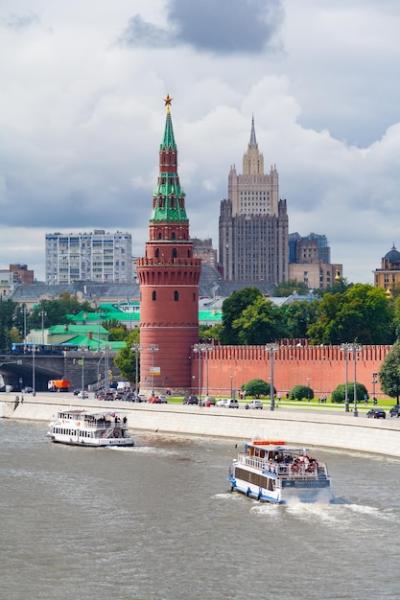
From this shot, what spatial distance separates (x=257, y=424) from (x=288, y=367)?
35058mm

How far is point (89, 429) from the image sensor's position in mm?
114250

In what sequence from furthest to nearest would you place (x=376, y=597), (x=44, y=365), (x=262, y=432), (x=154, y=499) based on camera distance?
(x=44, y=365)
(x=262, y=432)
(x=154, y=499)
(x=376, y=597)

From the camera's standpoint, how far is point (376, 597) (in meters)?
61.0

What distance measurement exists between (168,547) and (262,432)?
143 feet

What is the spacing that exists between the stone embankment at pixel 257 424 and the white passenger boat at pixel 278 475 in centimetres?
1470

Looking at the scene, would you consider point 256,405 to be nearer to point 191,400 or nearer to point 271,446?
point 191,400

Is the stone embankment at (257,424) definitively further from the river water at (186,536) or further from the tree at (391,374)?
the tree at (391,374)

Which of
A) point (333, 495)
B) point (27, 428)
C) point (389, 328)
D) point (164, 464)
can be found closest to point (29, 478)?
point (164, 464)

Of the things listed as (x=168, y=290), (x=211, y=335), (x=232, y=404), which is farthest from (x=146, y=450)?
(x=211, y=335)

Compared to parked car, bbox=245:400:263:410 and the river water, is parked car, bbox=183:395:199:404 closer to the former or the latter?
parked car, bbox=245:400:263:410

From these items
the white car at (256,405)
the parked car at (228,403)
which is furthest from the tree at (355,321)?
the white car at (256,405)

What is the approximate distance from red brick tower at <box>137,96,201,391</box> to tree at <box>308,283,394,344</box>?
11.7m

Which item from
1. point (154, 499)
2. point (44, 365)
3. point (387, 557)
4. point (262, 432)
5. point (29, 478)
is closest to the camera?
point (387, 557)

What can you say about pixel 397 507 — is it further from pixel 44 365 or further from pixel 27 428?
pixel 44 365
